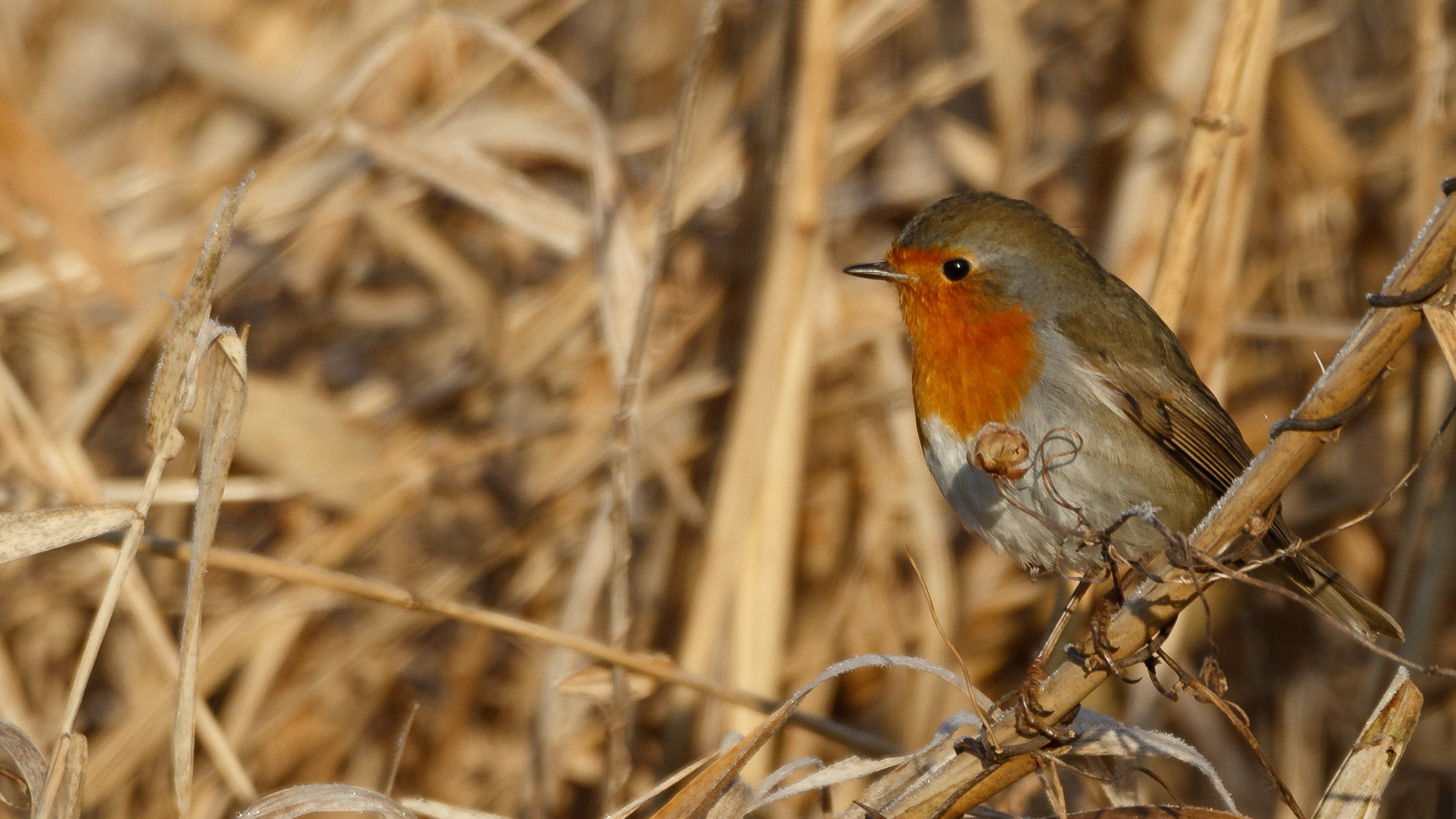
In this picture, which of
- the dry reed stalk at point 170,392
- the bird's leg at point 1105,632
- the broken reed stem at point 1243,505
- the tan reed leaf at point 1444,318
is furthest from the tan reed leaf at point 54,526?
the tan reed leaf at point 1444,318

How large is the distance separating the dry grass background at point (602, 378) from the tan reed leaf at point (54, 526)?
102 cm

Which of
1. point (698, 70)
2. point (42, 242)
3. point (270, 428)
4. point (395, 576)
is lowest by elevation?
point (395, 576)

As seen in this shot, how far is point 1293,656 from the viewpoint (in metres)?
3.49

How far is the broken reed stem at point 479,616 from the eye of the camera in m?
1.80

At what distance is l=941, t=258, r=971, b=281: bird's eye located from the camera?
2.37 metres

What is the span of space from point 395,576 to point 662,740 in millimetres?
927

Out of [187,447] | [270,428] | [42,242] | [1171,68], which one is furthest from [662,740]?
[1171,68]

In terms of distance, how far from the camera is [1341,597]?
7.03 ft

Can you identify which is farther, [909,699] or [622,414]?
[909,699]

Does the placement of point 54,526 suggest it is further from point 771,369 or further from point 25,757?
point 771,369

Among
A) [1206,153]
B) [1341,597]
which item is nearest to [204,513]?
[1206,153]

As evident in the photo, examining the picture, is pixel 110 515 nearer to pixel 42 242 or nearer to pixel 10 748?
pixel 10 748

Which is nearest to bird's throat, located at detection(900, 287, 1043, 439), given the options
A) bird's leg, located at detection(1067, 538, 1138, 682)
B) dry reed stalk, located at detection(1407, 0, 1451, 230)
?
bird's leg, located at detection(1067, 538, 1138, 682)

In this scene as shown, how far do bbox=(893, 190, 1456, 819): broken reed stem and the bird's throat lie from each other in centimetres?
81
